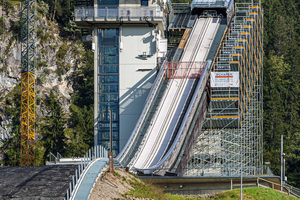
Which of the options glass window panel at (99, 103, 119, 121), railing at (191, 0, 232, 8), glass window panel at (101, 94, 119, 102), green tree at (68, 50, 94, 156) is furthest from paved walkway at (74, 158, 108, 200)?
green tree at (68, 50, 94, 156)

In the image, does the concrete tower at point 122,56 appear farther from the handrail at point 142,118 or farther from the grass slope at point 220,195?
the grass slope at point 220,195

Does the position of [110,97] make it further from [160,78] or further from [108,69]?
[160,78]

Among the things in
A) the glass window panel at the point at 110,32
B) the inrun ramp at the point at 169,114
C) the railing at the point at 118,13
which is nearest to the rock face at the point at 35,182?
the inrun ramp at the point at 169,114

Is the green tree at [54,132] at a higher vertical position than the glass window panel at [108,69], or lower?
lower

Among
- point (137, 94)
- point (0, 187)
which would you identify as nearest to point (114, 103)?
point (137, 94)

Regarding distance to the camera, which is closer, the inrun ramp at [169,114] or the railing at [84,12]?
the inrun ramp at [169,114]

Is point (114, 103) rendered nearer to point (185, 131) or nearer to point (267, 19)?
point (185, 131)

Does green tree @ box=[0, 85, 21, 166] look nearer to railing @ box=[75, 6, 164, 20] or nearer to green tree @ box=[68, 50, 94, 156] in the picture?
green tree @ box=[68, 50, 94, 156]

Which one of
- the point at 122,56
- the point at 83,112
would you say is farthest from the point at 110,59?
the point at 83,112
